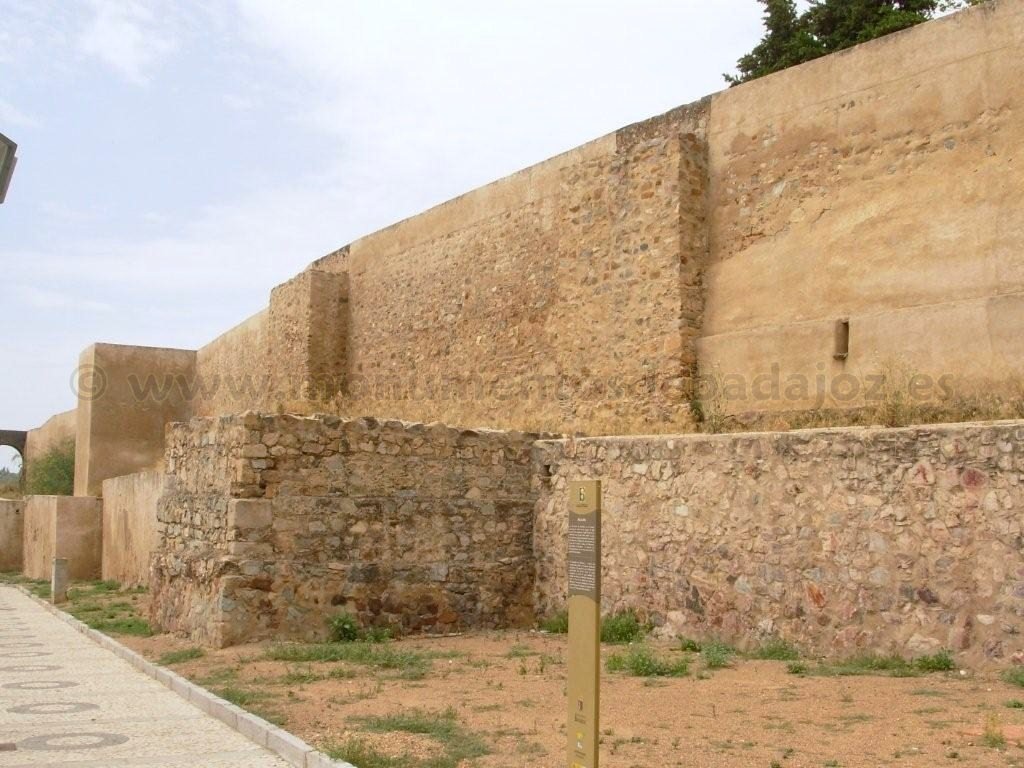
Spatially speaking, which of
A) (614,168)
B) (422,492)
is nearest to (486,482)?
(422,492)

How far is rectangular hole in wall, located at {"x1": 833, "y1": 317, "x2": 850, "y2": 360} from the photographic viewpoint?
33.0 feet

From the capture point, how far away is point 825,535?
25.7 ft

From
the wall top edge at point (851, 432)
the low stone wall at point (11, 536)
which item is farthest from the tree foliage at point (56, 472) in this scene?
the wall top edge at point (851, 432)

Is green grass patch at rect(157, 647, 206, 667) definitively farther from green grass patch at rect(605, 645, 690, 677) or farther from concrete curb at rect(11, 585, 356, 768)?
green grass patch at rect(605, 645, 690, 677)

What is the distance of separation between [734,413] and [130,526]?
33.6ft

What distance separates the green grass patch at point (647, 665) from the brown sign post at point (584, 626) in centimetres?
305

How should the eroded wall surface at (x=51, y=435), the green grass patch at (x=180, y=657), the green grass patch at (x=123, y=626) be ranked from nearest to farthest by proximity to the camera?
the green grass patch at (x=180, y=657), the green grass patch at (x=123, y=626), the eroded wall surface at (x=51, y=435)

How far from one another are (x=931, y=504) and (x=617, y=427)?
4940 mm

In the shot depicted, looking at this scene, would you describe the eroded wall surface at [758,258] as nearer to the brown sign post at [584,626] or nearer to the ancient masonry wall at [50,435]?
the brown sign post at [584,626]

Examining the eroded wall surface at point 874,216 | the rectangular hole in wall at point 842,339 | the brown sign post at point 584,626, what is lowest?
the brown sign post at point 584,626

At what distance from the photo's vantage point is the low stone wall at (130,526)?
1557 centimetres

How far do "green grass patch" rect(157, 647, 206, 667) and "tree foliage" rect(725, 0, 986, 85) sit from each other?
15.2 meters

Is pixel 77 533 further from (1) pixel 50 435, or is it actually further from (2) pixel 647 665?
(1) pixel 50 435

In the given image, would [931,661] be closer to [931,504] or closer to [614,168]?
[931,504]
